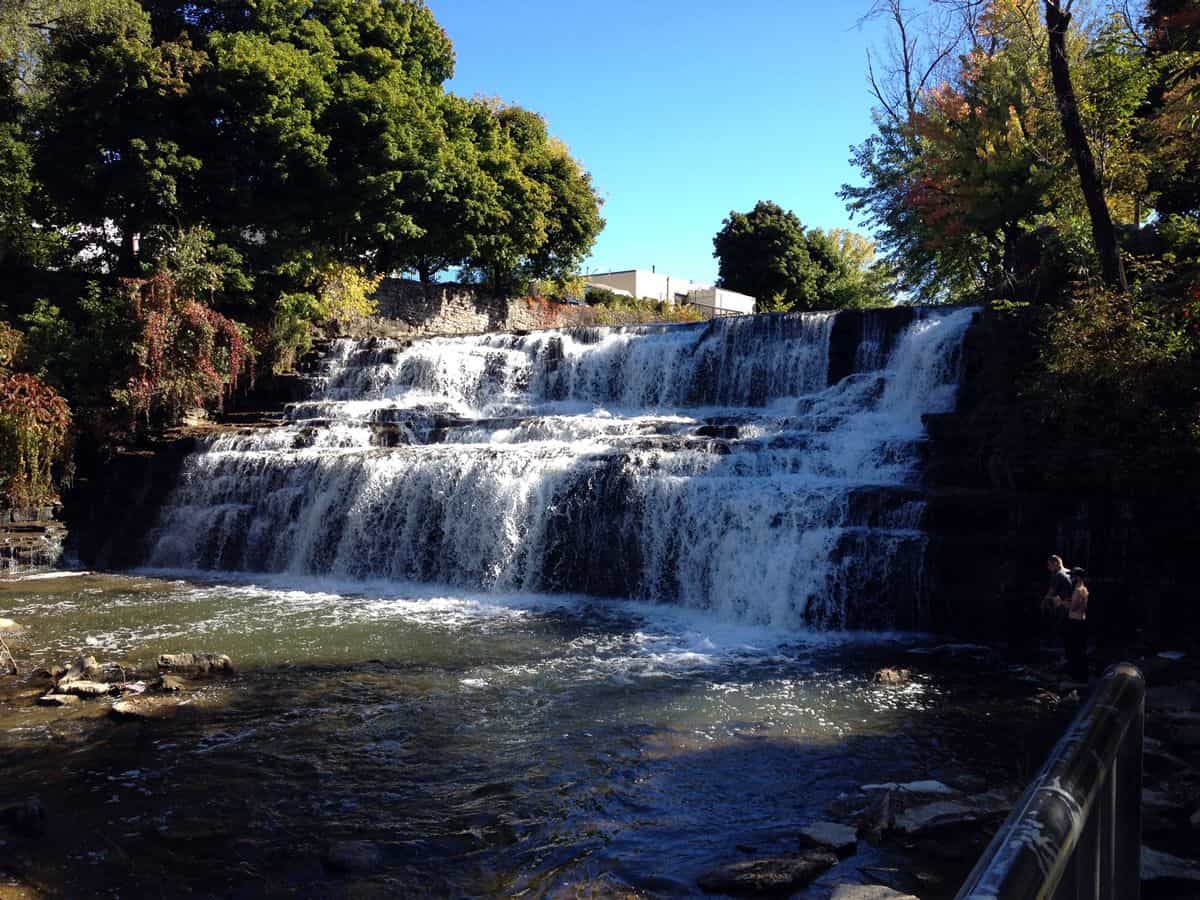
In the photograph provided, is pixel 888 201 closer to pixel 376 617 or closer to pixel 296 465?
pixel 296 465

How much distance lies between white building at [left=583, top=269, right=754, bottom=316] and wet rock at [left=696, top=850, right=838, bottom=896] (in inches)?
1355

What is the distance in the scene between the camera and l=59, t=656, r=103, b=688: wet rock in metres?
8.22

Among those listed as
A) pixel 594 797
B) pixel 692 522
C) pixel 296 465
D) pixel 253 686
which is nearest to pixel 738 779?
pixel 594 797

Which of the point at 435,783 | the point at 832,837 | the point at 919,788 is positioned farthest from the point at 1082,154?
the point at 435,783

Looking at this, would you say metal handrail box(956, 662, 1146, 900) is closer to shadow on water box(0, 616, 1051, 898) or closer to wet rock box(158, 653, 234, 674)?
shadow on water box(0, 616, 1051, 898)

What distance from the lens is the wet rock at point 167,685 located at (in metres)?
8.08

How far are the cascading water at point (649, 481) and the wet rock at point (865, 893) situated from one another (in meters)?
6.68

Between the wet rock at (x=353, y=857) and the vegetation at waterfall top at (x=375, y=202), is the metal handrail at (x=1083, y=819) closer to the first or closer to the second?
the wet rock at (x=353, y=857)

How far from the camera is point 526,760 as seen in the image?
6.57m

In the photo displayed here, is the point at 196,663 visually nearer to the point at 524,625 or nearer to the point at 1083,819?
the point at 524,625

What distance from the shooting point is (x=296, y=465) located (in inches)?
607

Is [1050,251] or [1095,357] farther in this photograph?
[1050,251]

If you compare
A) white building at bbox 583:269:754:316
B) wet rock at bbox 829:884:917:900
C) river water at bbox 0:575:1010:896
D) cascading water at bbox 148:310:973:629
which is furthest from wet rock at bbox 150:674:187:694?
white building at bbox 583:269:754:316

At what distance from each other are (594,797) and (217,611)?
25.1ft
